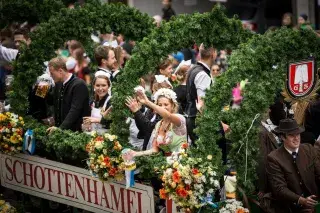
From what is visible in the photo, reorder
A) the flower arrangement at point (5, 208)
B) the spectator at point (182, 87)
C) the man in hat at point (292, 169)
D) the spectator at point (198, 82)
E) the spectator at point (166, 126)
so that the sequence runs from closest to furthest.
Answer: the man in hat at point (292, 169)
the spectator at point (166, 126)
the spectator at point (198, 82)
the flower arrangement at point (5, 208)
the spectator at point (182, 87)

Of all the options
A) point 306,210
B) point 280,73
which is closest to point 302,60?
point 280,73

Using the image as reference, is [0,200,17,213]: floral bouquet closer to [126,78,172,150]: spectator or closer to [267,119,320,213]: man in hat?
[126,78,172,150]: spectator

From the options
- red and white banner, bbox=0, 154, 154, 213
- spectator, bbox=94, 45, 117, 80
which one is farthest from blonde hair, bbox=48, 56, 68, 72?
red and white banner, bbox=0, 154, 154, 213

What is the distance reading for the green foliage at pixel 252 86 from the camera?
901 cm

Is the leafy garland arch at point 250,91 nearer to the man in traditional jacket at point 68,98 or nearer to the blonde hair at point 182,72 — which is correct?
the man in traditional jacket at point 68,98

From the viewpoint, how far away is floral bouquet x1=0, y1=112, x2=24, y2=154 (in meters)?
11.4

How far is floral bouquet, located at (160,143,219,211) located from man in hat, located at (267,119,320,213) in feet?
2.28

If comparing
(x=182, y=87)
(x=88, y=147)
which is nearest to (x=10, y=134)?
(x=88, y=147)

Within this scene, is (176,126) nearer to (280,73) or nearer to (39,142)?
(280,73)

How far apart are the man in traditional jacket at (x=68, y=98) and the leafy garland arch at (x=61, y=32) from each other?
0.70 ft

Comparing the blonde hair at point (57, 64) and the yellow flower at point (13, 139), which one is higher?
the blonde hair at point (57, 64)

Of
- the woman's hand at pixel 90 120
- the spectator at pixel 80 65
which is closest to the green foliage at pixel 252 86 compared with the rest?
the woman's hand at pixel 90 120

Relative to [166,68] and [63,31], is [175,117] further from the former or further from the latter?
[166,68]

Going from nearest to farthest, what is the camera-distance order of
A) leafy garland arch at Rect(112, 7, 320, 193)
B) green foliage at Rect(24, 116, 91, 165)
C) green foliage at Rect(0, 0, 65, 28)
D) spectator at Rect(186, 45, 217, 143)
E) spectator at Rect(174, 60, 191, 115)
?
leafy garland arch at Rect(112, 7, 320, 193), green foliage at Rect(24, 116, 91, 165), spectator at Rect(186, 45, 217, 143), spectator at Rect(174, 60, 191, 115), green foliage at Rect(0, 0, 65, 28)
